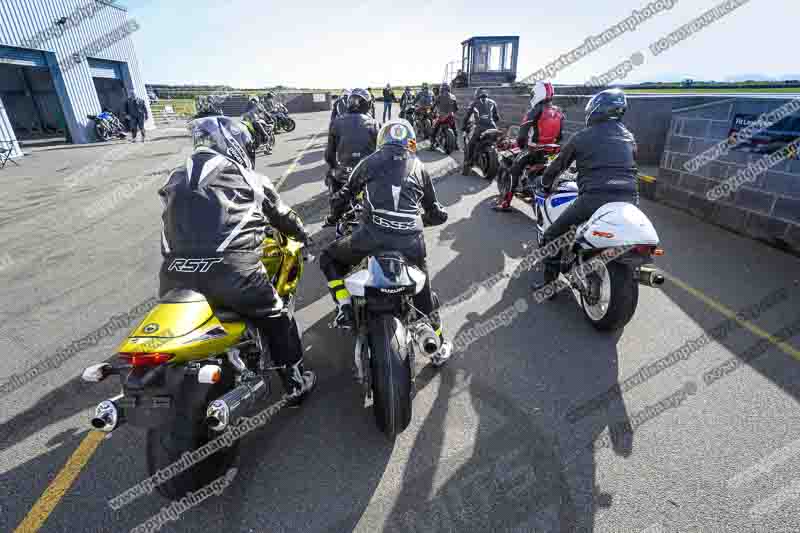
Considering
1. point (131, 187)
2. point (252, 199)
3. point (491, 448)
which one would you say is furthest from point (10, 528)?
point (131, 187)

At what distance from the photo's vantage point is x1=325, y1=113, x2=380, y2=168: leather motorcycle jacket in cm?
575

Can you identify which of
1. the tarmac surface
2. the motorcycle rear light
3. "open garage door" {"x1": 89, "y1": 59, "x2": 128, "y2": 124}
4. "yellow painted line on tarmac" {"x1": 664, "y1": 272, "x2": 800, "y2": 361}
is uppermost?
"open garage door" {"x1": 89, "y1": 59, "x2": 128, "y2": 124}

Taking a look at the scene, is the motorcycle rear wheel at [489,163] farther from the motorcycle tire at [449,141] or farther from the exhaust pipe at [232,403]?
the exhaust pipe at [232,403]

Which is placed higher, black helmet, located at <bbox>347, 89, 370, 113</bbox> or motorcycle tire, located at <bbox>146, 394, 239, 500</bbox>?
black helmet, located at <bbox>347, 89, 370, 113</bbox>

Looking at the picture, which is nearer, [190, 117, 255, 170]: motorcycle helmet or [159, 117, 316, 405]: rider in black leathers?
[159, 117, 316, 405]: rider in black leathers

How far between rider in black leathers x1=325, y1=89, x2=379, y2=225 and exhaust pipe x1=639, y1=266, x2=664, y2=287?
404 centimetres

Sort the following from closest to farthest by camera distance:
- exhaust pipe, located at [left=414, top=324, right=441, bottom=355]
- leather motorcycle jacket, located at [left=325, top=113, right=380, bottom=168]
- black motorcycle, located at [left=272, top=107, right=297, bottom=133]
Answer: exhaust pipe, located at [left=414, top=324, right=441, bottom=355] → leather motorcycle jacket, located at [left=325, top=113, right=380, bottom=168] → black motorcycle, located at [left=272, top=107, right=297, bottom=133]

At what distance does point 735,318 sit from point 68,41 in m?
27.2

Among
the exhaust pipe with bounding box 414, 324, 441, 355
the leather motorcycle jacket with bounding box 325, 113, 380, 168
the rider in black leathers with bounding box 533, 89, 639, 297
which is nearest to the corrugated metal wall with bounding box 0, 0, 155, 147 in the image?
the leather motorcycle jacket with bounding box 325, 113, 380, 168

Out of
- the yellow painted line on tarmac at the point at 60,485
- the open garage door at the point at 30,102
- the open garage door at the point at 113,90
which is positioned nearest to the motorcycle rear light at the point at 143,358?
the yellow painted line on tarmac at the point at 60,485

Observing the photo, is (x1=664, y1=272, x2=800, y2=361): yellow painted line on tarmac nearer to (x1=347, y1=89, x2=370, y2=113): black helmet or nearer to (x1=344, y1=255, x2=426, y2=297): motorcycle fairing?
(x1=344, y1=255, x2=426, y2=297): motorcycle fairing

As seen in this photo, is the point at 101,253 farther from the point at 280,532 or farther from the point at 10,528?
the point at 280,532

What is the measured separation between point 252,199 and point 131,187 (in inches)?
401

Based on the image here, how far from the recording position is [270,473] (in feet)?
7.73
